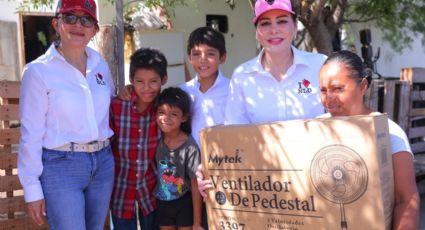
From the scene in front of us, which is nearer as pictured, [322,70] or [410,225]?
[410,225]

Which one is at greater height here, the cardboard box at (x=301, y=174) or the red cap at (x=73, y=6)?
the red cap at (x=73, y=6)

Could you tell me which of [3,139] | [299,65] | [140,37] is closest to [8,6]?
[140,37]

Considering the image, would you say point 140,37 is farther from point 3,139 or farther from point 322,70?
point 322,70

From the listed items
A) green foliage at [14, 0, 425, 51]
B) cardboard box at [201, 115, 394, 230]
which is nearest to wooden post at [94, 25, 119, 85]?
cardboard box at [201, 115, 394, 230]

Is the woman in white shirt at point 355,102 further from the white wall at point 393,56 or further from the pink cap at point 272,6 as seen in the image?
the white wall at point 393,56

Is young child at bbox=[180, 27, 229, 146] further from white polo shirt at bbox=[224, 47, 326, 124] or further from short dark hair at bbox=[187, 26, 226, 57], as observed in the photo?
white polo shirt at bbox=[224, 47, 326, 124]

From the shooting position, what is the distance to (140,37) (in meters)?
7.68

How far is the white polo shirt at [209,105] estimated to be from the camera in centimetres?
269

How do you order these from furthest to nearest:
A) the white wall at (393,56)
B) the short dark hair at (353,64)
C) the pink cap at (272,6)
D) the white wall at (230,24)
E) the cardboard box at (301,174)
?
the white wall at (393,56), the white wall at (230,24), the pink cap at (272,6), the short dark hair at (353,64), the cardboard box at (301,174)

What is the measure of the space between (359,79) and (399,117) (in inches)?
148

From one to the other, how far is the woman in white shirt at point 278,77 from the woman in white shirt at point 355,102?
215mm

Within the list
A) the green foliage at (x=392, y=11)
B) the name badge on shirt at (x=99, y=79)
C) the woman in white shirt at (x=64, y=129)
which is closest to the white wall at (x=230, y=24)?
the green foliage at (x=392, y=11)

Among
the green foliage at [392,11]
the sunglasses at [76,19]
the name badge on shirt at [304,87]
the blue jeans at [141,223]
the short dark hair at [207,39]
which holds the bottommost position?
the blue jeans at [141,223]

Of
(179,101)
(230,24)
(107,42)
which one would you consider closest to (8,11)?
(230,24)
